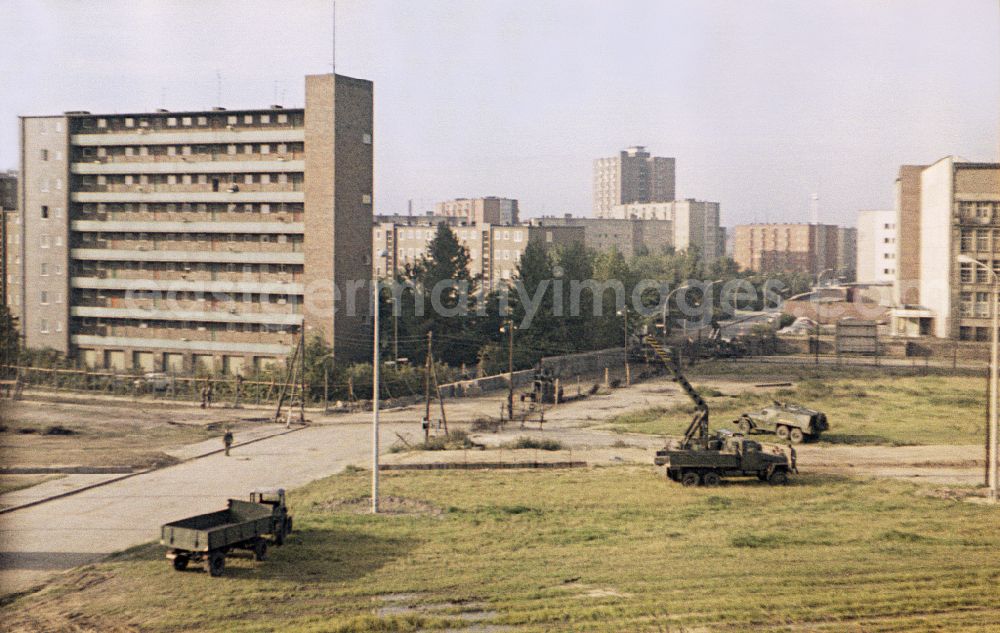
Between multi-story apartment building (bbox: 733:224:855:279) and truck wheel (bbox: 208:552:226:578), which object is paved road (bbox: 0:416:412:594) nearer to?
truck wheel (bbox: 208:552:226:578)

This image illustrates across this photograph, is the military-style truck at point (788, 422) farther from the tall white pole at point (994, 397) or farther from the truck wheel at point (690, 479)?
the tall white pole at point (994, 397)

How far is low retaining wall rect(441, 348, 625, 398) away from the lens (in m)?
56.3

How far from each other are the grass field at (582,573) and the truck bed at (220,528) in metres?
0.72

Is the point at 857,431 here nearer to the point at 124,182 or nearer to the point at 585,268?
the point at 585,268

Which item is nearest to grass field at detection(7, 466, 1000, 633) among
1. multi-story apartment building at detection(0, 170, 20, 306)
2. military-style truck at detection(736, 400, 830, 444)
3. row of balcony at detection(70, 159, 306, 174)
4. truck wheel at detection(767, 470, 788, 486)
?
truck wheel at detection(767, 470, 788, 486)

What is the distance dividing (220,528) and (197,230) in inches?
1920

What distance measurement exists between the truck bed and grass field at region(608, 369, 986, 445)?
23.6 metres

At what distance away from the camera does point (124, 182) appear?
67000 mm

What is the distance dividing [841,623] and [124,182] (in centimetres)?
6295

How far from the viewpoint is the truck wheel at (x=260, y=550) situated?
67.0 feet

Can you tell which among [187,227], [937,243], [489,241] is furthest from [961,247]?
[187,227]

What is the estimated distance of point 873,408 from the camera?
47750 millimetres

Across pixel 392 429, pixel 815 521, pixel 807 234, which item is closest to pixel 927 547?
pixel 815 521

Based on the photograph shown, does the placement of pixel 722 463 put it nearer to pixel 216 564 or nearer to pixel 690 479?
pixel 690 479
